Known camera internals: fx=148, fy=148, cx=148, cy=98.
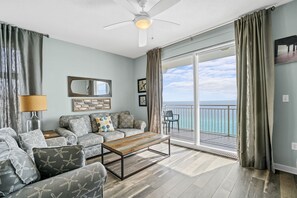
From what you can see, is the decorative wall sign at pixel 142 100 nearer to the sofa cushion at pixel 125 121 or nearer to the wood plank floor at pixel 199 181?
the sofa cushion at pixel 125 121

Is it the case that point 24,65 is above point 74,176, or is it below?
above

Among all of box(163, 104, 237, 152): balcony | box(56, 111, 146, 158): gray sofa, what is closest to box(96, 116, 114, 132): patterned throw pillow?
box(56, 111, 146, 158): gray sofa

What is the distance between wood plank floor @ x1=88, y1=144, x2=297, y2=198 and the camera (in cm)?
181

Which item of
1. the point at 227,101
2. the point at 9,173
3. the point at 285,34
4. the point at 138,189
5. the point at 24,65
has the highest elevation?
the point at 285,34

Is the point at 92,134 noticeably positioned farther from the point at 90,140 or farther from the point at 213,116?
the point at 213,116

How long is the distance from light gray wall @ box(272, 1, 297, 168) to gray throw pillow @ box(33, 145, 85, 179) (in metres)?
2.83

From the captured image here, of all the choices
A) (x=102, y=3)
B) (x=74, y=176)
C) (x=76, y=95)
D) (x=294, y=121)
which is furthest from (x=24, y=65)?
(x=294, y=121)

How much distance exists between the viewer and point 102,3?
2068mm

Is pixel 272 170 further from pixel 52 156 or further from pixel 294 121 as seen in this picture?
pixel 52 156

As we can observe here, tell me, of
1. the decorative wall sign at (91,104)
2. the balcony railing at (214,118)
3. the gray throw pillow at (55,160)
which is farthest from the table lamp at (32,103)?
the balcony railing at (214,118)

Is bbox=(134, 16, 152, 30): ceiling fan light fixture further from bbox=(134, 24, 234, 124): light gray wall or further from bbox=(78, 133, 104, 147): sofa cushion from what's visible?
bbox=(78, 133, 104, 147): sofa cushion

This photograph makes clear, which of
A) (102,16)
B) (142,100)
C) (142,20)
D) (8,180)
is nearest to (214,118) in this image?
(142,100)

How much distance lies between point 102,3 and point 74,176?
2150 millimetres

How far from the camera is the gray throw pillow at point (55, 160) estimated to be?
1178 mm
